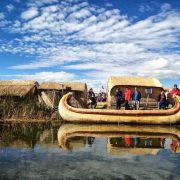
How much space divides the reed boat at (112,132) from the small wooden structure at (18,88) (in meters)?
7.52

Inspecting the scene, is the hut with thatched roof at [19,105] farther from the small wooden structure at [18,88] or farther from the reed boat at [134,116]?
the reed boat at [134,116]

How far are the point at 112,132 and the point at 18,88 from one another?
12332mm

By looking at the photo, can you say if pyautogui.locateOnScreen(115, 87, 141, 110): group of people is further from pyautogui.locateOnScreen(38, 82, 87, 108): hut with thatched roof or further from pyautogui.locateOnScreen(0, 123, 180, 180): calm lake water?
pyautogui.locateOnScreen(38, 82, 87, 108): hut with thatched roof

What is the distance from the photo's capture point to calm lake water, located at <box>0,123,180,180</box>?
11031 mm

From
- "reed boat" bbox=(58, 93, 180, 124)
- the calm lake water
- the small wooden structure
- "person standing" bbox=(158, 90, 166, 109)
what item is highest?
the small wooden structure

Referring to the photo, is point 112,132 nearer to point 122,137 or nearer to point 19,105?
point 122,137

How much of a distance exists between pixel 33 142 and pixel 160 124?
32.3 ft

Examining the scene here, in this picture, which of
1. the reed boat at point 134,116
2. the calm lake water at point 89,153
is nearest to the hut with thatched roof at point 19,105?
the reed boat at point 134,116

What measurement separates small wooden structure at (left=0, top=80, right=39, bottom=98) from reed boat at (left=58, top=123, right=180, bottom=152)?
7522mm

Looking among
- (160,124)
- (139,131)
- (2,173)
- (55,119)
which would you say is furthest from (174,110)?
(2,173)

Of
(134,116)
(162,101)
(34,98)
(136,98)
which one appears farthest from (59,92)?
(134,116)

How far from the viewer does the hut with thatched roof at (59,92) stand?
3191 cm

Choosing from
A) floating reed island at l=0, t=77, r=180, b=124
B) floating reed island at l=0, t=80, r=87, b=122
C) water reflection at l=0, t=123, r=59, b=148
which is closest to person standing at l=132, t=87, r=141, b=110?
floating reed island at l=0, t=77, r=180, b=124

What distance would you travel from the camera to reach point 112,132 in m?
20.3
